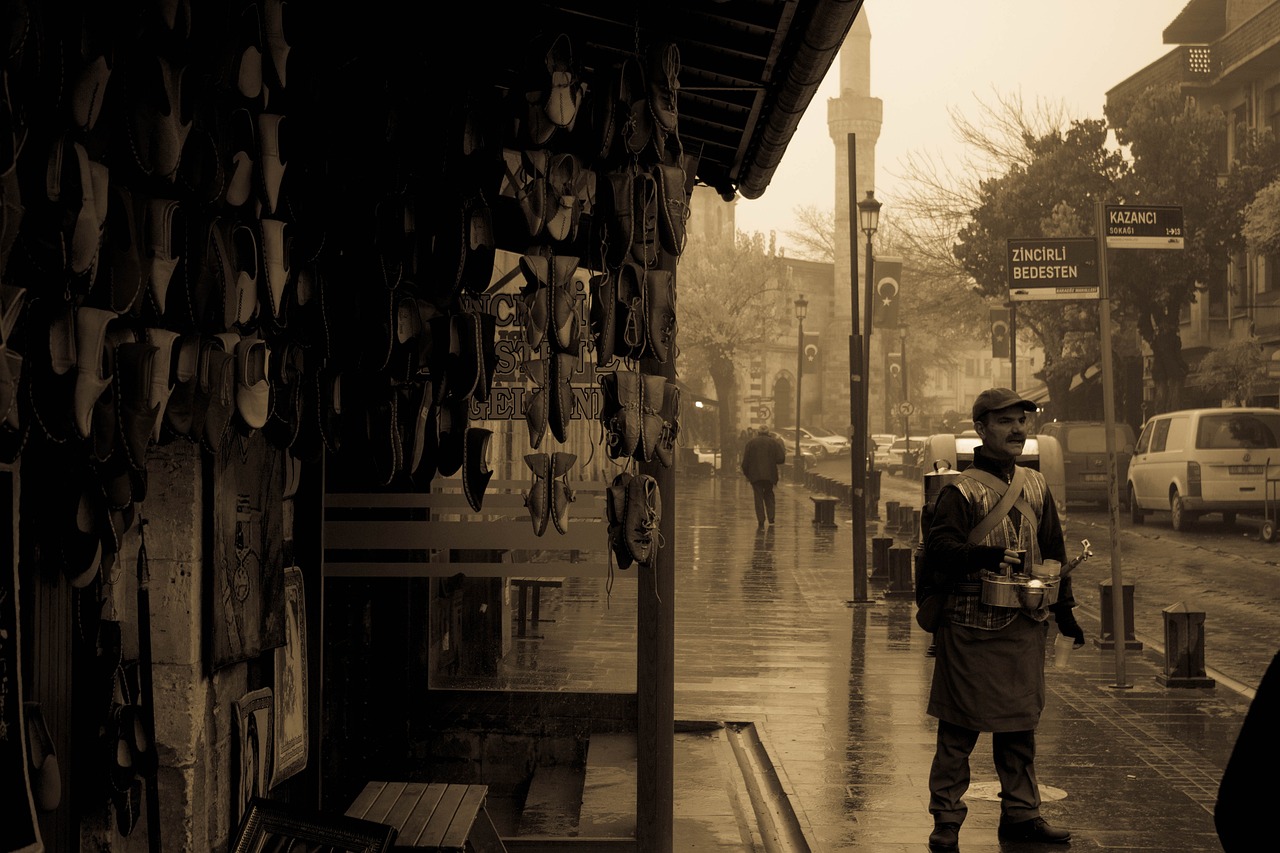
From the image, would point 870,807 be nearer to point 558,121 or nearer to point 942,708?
point 942,708

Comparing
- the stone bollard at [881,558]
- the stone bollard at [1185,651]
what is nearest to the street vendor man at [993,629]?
the stone bollard at [1185,651]

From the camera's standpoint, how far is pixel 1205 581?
16.6m

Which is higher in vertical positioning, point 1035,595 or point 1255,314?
point 1255,314

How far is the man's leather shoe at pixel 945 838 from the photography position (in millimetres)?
5945

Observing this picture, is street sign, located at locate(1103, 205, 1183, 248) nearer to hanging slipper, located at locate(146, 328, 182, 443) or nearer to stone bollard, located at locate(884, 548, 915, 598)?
stone bollard, located at locate(884, 548, 915, 598)

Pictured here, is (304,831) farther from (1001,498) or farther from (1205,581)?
(1205,581)

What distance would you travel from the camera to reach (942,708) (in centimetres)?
607

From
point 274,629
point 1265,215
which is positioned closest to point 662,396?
point 274,629

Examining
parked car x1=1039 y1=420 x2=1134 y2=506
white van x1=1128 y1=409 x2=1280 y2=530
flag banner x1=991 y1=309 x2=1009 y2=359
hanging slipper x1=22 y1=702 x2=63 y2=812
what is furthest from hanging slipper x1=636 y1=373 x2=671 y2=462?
flag banner x1=991 y1=309 x2=1009 y2=359

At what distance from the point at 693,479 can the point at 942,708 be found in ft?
138

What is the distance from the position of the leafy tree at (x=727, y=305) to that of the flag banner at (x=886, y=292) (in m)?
29.7

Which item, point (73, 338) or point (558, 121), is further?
point (558, 121)

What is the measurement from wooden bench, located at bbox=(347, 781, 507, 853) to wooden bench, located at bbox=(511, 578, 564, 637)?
3.19 meters

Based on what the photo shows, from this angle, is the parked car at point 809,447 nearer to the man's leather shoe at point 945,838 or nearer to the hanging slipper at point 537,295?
the man's leather shoe at point 945,838
